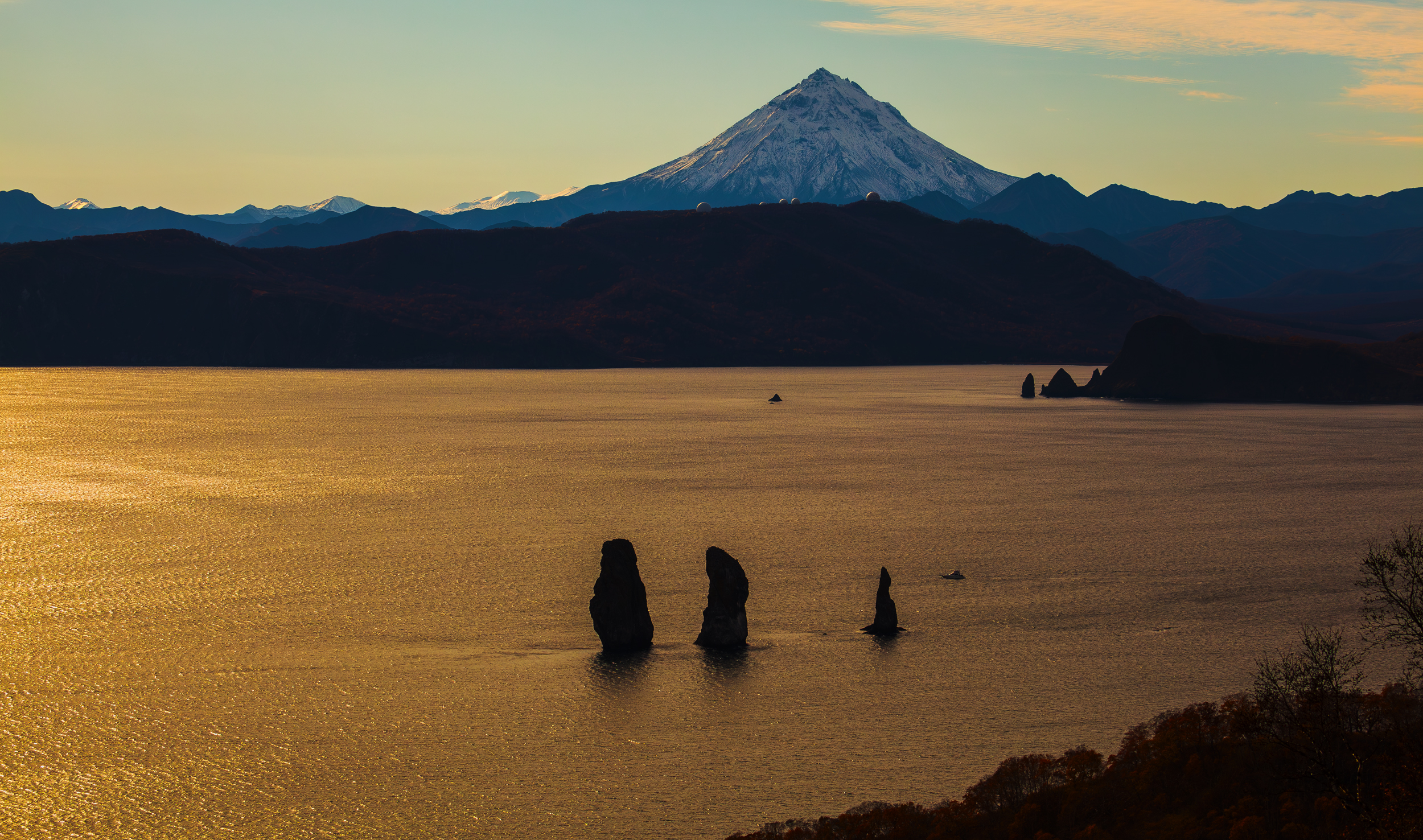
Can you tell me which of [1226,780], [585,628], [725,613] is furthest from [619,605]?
[1226,780]

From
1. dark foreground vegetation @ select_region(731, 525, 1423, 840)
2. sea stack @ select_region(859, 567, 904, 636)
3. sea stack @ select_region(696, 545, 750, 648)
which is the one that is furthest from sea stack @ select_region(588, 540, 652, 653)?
dark foreground vegetation @ select_region(731, 525, 1423, 840)

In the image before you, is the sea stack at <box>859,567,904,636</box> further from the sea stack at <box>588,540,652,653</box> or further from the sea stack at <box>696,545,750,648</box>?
the sea stack at <box>588,540,652,653</box>

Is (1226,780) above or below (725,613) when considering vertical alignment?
below

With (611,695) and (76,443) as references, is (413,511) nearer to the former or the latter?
(611,695)

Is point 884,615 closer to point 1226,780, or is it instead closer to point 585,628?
point 585,628

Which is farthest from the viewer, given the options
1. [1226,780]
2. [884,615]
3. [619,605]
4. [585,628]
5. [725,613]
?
[585,628]

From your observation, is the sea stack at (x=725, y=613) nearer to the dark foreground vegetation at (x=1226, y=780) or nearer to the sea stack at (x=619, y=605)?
the sea stack at (x=619, y=605)
